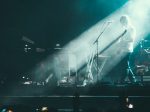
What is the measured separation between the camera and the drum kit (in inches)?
539

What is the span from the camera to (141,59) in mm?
14469

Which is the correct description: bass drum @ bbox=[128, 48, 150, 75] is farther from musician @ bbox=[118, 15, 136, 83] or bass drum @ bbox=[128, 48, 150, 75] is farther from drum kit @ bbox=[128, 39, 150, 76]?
musician @ bbox=[118, 15, 136, 83]

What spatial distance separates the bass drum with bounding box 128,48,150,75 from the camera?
13.6 metres

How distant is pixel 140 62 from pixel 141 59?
0.11 meters

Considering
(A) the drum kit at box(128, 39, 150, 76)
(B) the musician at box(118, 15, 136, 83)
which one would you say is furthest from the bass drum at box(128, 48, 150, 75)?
(B) the musician at box(118, 15, 136, 83)

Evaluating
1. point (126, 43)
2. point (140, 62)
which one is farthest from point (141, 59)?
point (126, 43)

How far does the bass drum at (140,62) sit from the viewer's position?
1360 cm

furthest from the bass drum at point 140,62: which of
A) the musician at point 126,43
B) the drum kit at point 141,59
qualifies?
the musician at point 126,43

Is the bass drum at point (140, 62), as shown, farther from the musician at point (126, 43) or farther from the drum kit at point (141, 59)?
the musician at point (126, 43)

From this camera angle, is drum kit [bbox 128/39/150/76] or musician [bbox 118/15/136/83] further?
drum kit [bbox 128/39/150/76]

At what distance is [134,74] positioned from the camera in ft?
44.8

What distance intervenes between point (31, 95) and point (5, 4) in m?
5.00

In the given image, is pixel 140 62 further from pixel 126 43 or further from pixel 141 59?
pixel 126 43

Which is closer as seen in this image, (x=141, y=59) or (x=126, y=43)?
(x=126, y=43)
